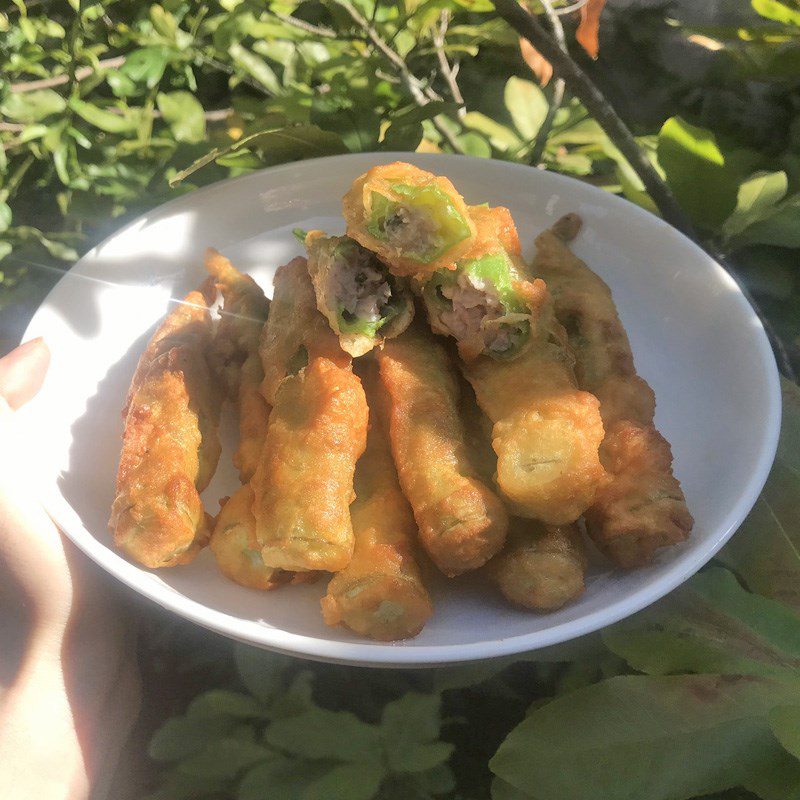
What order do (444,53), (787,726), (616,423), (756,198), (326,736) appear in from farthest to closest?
1. (444,53)
2. (756,198)
3. (616,423)
4. (326,736)
5. (787,726)

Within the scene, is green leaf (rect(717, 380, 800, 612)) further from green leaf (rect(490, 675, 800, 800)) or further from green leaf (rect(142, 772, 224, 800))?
green leaf (rect(142, 772, 224, 800))

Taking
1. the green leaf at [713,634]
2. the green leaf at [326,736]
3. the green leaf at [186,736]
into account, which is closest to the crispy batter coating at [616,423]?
the green leaf at [713,634]

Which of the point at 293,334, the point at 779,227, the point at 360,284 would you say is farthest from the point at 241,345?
the point at 779,227

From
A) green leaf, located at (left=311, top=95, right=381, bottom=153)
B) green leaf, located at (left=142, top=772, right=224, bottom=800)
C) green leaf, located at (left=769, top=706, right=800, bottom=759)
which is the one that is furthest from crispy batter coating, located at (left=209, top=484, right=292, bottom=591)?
green leaf, located at (left=311, top=95, right=381, bottom=153)

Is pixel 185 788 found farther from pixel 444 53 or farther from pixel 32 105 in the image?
pixel 444 53

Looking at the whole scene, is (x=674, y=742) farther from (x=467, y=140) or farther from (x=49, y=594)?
(x=467, y=140)

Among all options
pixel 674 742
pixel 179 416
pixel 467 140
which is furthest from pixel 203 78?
pixel 674 742
